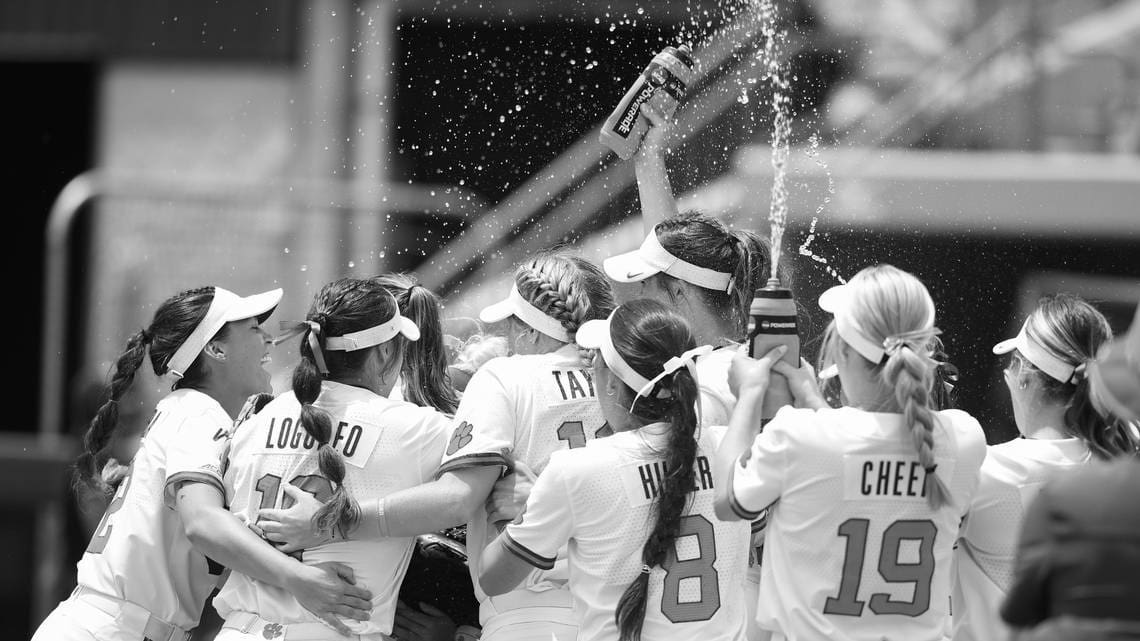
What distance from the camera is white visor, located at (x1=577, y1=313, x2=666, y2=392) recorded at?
11.9 ft

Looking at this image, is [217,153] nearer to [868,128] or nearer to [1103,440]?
[868,128]

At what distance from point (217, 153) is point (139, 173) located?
692 mm

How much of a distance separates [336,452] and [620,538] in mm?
795

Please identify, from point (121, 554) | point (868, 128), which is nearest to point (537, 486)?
point (121, 554)

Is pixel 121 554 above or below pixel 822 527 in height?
below

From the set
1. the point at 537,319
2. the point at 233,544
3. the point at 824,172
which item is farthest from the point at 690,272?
the point at 824,172

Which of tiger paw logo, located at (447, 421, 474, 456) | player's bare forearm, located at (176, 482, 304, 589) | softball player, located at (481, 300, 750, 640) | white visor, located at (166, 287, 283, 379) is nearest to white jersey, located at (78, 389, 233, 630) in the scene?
white visor, located at (166, 287, 283, 379)

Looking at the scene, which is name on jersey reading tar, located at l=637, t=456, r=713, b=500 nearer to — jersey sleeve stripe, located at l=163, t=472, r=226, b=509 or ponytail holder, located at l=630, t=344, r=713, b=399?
ponytail holder, located at l=630, t=344, r=713, b=399

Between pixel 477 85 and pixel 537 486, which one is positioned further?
pixel 477 85

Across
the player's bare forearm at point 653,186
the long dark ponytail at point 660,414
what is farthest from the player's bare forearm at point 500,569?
the player's bare forearm at point 653,186

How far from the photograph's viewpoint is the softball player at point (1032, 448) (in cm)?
389

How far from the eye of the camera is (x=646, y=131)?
495cm

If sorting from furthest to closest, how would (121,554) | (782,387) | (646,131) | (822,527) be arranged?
1. (646,131)
2. (121,554)
3. (782,387)
4. (822,527)

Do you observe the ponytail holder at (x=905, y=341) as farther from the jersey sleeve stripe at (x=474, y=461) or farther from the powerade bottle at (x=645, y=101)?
the powerade bottle at (x=645, y=101)
